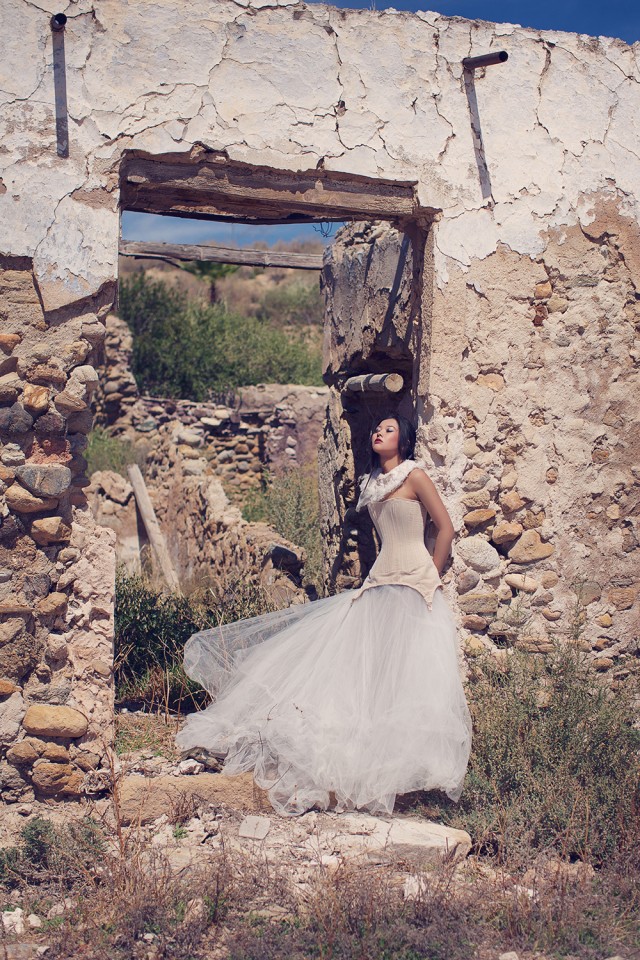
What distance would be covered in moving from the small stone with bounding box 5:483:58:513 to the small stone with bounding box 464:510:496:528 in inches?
Answer: 77.6

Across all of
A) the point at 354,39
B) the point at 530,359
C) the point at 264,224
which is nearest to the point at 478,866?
the point at 530,359

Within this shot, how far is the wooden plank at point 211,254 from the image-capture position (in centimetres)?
938

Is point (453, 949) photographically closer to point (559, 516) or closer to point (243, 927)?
point (243, 927)

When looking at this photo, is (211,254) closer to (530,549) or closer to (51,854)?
(530,549)

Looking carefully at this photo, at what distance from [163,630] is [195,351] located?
1160cm

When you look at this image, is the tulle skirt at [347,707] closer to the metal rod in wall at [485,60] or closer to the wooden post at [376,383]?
the wooden post at [376,383]

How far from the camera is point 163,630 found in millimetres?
5410

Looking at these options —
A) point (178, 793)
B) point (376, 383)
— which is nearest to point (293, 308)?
point (376, 383)

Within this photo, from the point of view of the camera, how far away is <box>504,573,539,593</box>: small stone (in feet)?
15.2

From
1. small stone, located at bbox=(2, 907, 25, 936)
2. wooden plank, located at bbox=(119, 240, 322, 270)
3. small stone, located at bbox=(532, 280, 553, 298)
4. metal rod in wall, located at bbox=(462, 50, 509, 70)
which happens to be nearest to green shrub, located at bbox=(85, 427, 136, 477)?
wooden plank, located at bbox=(119, 240, 322, 270)

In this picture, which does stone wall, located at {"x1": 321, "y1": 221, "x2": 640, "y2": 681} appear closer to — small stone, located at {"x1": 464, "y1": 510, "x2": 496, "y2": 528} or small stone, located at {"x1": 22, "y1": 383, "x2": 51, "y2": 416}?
small stone, located at {"x1": 464, "y1": 510, "x2": 496, "y2": 528}

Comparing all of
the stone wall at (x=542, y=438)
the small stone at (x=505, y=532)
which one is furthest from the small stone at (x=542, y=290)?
the small stone at (x=505, y=532)

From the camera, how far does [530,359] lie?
4.63m

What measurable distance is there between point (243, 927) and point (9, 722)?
1348 mm
